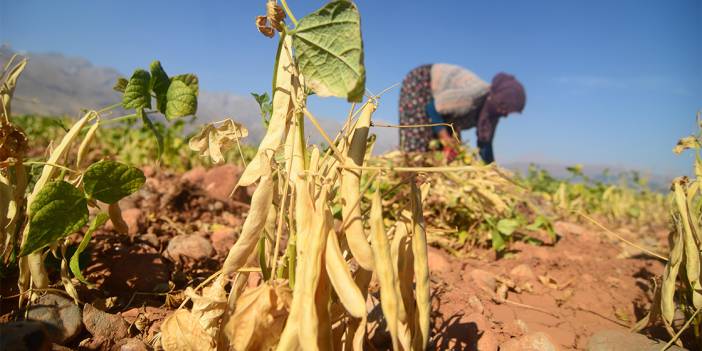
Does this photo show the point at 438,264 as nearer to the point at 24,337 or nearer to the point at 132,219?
the point at 132,219

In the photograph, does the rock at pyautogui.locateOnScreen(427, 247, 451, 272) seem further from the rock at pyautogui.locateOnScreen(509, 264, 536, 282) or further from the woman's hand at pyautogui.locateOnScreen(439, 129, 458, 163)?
the woman's hand at pyautogui.locateOnScreen(439, 129, 458, 163)

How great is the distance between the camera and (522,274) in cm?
202

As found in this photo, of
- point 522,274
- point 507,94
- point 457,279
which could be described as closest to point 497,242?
point 522,274

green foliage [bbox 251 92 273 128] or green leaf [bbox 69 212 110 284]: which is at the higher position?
green foliage [bbox 251 92 273 128]

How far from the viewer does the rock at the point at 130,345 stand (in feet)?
3.11

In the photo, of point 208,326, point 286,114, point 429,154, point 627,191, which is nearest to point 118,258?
point 208,326

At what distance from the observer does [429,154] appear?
351 cm

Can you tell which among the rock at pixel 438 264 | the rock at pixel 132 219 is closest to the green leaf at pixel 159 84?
the rock at pixel 132 219

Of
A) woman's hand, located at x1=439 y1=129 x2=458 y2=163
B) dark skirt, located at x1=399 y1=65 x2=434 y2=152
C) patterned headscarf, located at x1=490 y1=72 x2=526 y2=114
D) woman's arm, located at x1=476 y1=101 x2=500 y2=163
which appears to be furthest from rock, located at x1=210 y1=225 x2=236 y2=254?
patterned headscarf, located at x1=490 y1=72 x2=526 y2=114

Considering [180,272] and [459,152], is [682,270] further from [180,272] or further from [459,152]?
[459,152]

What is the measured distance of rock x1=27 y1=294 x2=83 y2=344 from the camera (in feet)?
3.04

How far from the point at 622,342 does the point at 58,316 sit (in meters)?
1.48

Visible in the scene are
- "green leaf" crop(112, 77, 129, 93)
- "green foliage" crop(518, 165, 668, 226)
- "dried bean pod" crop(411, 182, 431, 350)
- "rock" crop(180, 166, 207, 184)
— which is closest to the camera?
"dried bean pod" crop(411, 182, 431, 350)

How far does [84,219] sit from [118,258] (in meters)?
0.51
